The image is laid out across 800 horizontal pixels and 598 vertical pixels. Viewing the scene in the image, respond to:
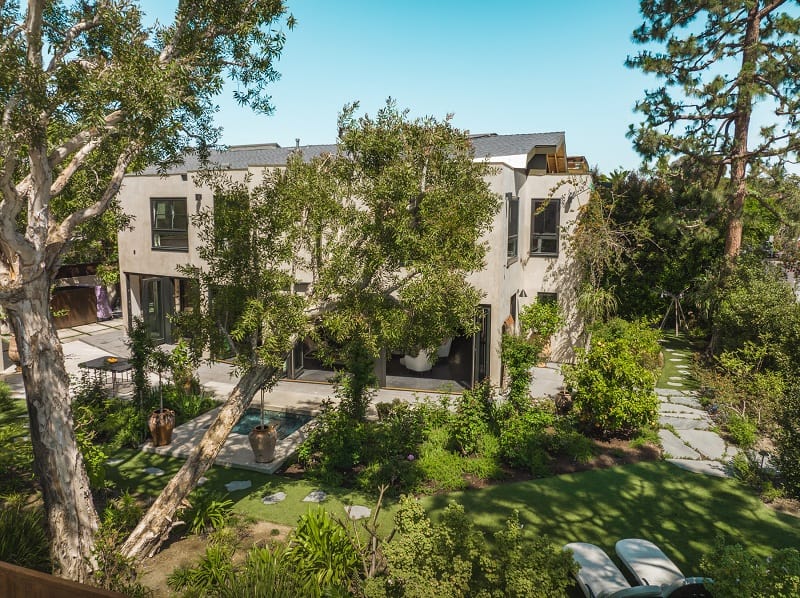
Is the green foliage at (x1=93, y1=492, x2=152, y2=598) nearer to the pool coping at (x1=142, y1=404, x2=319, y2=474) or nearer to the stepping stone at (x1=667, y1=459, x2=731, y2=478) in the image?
the pool coping at (x1=142, y1=404, x2=319, y2=474)

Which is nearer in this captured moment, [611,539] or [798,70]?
[611,539]

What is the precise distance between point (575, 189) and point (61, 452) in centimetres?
1521

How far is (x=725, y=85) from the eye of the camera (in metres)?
16.3

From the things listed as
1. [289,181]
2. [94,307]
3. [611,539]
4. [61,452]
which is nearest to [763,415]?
[611,539]

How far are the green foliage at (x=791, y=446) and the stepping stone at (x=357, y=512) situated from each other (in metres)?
6.62

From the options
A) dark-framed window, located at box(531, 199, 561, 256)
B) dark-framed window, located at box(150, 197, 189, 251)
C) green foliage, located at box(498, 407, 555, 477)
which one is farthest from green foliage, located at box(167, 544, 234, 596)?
dark-framed window, located at box(531, 199, 561, 256)

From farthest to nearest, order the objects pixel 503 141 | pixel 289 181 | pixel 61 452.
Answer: pixel 503 141 < pixel 289 181 < pixel 61 452

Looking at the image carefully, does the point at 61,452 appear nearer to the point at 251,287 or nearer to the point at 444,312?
the point at 251,287

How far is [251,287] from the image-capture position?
24.7 ft

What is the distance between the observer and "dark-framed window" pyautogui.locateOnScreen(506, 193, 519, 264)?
14.7m

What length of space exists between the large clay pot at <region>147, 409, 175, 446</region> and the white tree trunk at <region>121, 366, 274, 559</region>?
3795mm

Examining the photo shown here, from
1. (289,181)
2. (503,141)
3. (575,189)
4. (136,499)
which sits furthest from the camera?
(503,141)

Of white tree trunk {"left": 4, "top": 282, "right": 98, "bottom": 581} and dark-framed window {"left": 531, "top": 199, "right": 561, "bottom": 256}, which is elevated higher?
dark-framed window {"left": 531, "top": 199, "right": 561, "bottom": 256}

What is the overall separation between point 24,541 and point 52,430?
5.42 feet
